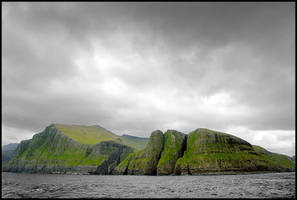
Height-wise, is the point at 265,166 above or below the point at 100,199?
above

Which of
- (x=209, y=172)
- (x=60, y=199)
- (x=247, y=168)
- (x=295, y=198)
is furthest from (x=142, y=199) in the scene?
(x=247, y=168)

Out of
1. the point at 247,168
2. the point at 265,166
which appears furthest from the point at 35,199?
the point at 265,166

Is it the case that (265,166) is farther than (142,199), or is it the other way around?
(265,166)

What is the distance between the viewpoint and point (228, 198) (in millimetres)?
40469

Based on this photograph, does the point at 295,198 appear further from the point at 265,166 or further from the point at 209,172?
the point at 265,166

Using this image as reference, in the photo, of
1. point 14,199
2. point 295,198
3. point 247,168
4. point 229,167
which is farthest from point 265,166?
point 14,199

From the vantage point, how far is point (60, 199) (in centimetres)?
4012

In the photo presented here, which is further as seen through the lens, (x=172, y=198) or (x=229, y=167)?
(x=229, y=167)

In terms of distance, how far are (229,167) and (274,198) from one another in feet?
546

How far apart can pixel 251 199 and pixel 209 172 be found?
528ft

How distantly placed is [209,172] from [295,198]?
160 metres

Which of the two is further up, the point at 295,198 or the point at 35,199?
the point at 295,198

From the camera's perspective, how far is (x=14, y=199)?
4053cm

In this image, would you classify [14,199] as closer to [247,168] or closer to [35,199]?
[35,199]
